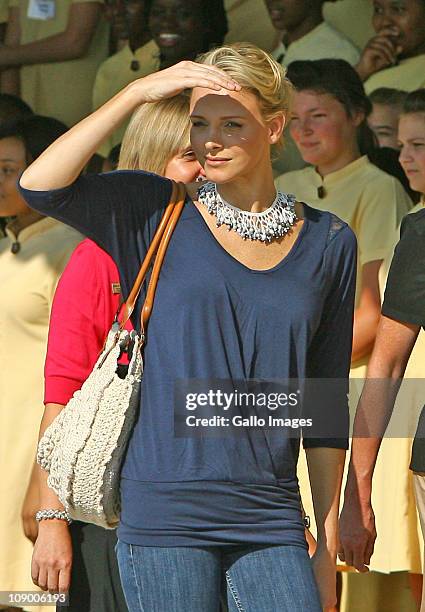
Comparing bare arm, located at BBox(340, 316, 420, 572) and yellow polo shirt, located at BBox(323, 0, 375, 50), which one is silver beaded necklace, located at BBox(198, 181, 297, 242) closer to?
bare arm, located at BBox(340, 316, 420, 572)

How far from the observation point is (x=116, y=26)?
545cm

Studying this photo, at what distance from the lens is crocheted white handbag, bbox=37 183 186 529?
255cm

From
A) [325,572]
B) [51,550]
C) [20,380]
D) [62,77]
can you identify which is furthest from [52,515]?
[62,77]

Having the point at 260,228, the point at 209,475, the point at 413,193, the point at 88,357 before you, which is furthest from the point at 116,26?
the point at 209,475

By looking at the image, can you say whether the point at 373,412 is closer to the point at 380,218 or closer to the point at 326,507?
the point at 326,507

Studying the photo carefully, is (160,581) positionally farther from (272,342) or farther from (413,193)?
(413,193)

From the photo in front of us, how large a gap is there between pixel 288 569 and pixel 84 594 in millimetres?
892

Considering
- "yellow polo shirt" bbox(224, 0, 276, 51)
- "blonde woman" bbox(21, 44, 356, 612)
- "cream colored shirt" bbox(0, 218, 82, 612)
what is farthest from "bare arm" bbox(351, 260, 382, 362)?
"blonde woman" bbox(21, 44, 356, 612)

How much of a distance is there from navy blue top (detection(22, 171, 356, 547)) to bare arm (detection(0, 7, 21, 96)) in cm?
314

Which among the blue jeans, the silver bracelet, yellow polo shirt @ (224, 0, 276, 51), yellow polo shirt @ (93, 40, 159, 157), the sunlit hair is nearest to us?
the blue jeans

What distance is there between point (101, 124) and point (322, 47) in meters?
2.61

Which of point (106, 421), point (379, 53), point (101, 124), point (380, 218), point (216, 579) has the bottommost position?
point (216, 579)

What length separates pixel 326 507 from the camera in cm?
271

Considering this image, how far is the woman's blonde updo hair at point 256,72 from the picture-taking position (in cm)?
261
